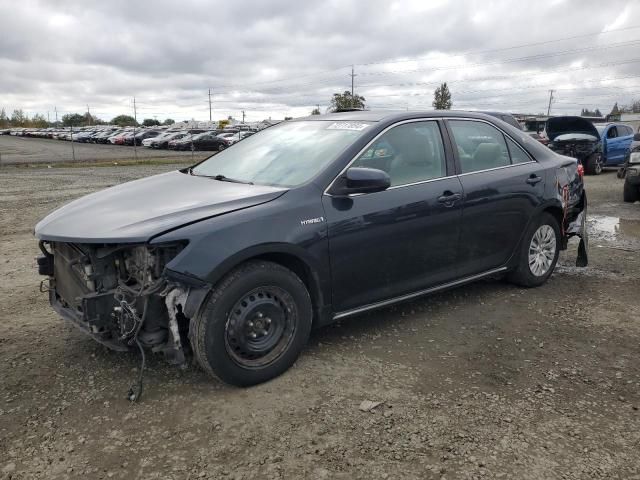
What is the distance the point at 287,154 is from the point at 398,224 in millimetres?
982

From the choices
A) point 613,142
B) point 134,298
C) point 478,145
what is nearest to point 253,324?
point 134,298

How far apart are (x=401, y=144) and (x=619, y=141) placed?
16.3 m

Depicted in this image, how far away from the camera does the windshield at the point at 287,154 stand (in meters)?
3.78

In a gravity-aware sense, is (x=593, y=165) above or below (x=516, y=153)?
below

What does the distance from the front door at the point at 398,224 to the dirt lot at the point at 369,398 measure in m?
0.45

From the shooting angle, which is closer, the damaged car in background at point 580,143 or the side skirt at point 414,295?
the side skirt at point 414,295

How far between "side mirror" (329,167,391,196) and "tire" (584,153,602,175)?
1465 cm

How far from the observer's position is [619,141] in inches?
686

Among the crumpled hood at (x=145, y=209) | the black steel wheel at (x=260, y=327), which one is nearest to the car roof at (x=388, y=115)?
the crumpled hood at (x=145, y=209)

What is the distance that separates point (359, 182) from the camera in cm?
352

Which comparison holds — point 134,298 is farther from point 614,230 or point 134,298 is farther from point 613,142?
point 613,142

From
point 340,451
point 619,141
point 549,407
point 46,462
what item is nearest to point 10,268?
point 46,462

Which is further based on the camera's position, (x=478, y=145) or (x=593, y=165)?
(x=593, y=165)

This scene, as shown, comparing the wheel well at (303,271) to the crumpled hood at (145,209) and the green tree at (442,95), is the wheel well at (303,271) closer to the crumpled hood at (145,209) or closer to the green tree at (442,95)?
the crumpled hood at (145,209)
